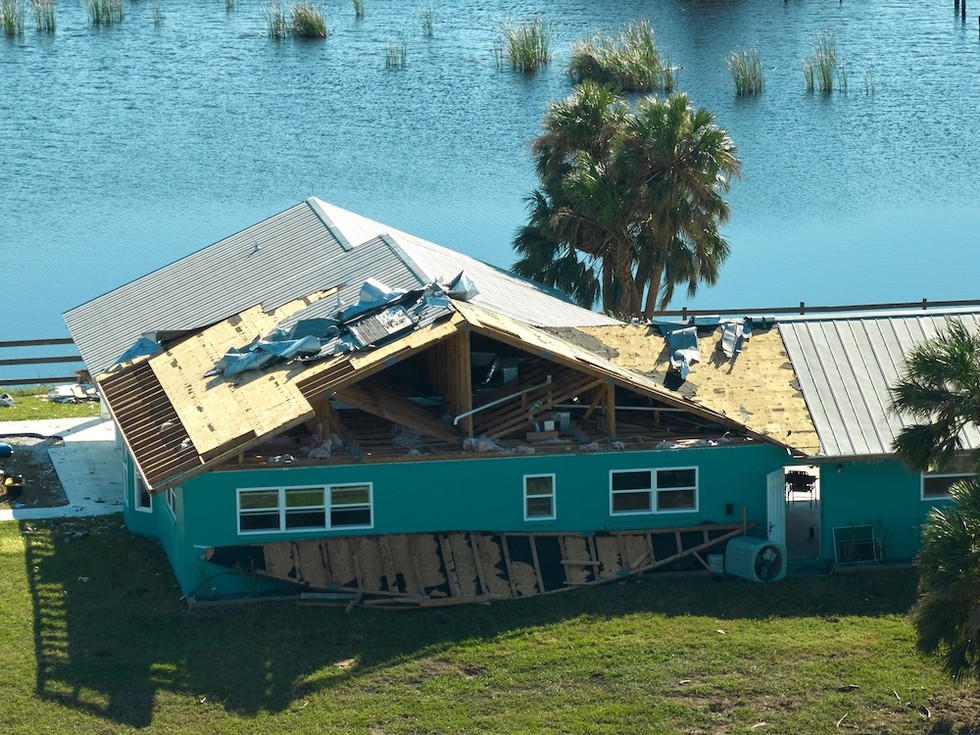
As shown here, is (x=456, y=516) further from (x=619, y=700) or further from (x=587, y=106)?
(x=587, y=106)

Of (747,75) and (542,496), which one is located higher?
(747,75)

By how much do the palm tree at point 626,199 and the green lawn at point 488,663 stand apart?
56.8 feet

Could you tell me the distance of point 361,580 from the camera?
1083 inches

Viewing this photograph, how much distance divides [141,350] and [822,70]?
52039mm

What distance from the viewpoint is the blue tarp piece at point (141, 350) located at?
104 feet

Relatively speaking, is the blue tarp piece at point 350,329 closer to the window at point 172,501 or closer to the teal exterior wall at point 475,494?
the teal exterior wall at point 475,494

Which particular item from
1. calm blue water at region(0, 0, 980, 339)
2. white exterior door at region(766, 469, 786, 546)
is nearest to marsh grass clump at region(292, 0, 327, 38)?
calm blue water at region(0, 0, 980, 339)

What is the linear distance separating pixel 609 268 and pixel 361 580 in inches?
792

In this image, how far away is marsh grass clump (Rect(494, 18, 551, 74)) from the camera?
78.9 meters

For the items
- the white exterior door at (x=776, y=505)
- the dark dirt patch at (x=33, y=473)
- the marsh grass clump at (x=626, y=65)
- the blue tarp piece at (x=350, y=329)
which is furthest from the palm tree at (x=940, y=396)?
the marsh grass clump at (x=626, y=65)

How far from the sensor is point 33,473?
35188 millimetres

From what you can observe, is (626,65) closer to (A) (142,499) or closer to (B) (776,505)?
(B) (776,505)

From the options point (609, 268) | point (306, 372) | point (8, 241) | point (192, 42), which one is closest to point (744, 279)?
point (609, 268)

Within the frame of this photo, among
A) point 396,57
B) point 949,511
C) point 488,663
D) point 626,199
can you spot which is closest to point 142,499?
point 488,663
